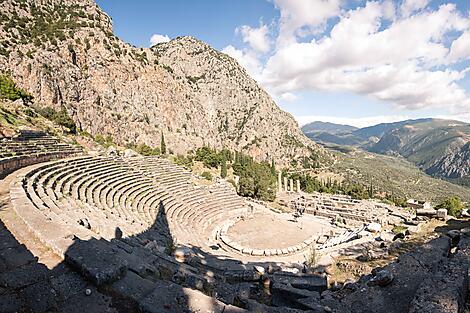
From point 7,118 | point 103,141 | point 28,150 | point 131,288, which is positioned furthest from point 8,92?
point 131,288

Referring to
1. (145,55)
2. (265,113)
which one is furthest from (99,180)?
(265,113)

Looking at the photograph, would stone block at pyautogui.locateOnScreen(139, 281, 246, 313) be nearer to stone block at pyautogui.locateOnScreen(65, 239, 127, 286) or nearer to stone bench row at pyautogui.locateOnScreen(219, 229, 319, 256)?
stone block at pyautogui.locateOnScreen(65, 239, 127, 286)

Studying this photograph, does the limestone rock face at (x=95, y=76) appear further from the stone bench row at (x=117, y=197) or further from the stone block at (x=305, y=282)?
the stone block at (x=305, y=282)

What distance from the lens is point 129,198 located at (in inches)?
746

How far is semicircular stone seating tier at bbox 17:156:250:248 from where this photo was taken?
35.9 feet

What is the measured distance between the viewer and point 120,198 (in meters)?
17.8

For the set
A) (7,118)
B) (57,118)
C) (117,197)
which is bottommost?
(117,197)

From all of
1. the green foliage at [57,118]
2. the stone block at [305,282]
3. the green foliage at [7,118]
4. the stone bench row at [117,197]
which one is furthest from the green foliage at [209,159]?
the stone block at [305,282]

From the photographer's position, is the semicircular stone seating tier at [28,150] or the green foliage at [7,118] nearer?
→ the semicircular stone seating tier at [28,150]

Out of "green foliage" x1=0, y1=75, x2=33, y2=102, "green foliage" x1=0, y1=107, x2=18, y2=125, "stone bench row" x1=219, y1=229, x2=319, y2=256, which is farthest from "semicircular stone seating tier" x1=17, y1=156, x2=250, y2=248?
"green foliage" x1=0, y1=75, x2=33, y2=102

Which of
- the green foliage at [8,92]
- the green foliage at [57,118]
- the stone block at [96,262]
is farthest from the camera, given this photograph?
the green foliage at [57,118]

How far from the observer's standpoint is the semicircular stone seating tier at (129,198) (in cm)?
1093

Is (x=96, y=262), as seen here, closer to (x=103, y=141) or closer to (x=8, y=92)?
(x=8, y=92)

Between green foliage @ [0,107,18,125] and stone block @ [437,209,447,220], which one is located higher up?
green foliage @ [0,107,18,125]
